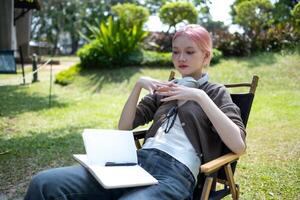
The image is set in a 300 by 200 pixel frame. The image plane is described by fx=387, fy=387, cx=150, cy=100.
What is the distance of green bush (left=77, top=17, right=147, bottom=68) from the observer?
11.9 m

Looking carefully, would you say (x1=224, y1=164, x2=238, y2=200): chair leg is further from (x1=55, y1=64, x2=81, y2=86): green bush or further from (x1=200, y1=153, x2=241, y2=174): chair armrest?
(x1=55, y1=64, x2=81, y2=86): green bush

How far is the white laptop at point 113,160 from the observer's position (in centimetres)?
207

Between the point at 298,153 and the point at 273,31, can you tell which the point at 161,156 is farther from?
the point at 273,31

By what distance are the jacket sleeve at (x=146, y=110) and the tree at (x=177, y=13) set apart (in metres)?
10.9

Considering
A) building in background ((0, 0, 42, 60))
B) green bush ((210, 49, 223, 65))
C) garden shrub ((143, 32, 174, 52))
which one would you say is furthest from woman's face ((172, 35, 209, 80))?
garden shrub ((143, 32, 174, 52))

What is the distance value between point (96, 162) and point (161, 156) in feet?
1.27

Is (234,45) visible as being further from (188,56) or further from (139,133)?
(188,56)

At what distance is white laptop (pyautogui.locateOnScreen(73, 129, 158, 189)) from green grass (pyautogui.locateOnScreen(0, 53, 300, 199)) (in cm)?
166

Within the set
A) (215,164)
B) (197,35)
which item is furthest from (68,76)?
(215,164)

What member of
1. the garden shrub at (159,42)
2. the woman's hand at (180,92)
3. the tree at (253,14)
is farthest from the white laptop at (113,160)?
the tree at (253,14)

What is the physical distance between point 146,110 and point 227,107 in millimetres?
656

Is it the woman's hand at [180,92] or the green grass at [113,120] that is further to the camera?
the green grass at [113,120]

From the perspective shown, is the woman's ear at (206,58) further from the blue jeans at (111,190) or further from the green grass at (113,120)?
the green grass at (113,120)

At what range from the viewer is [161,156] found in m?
2.32
